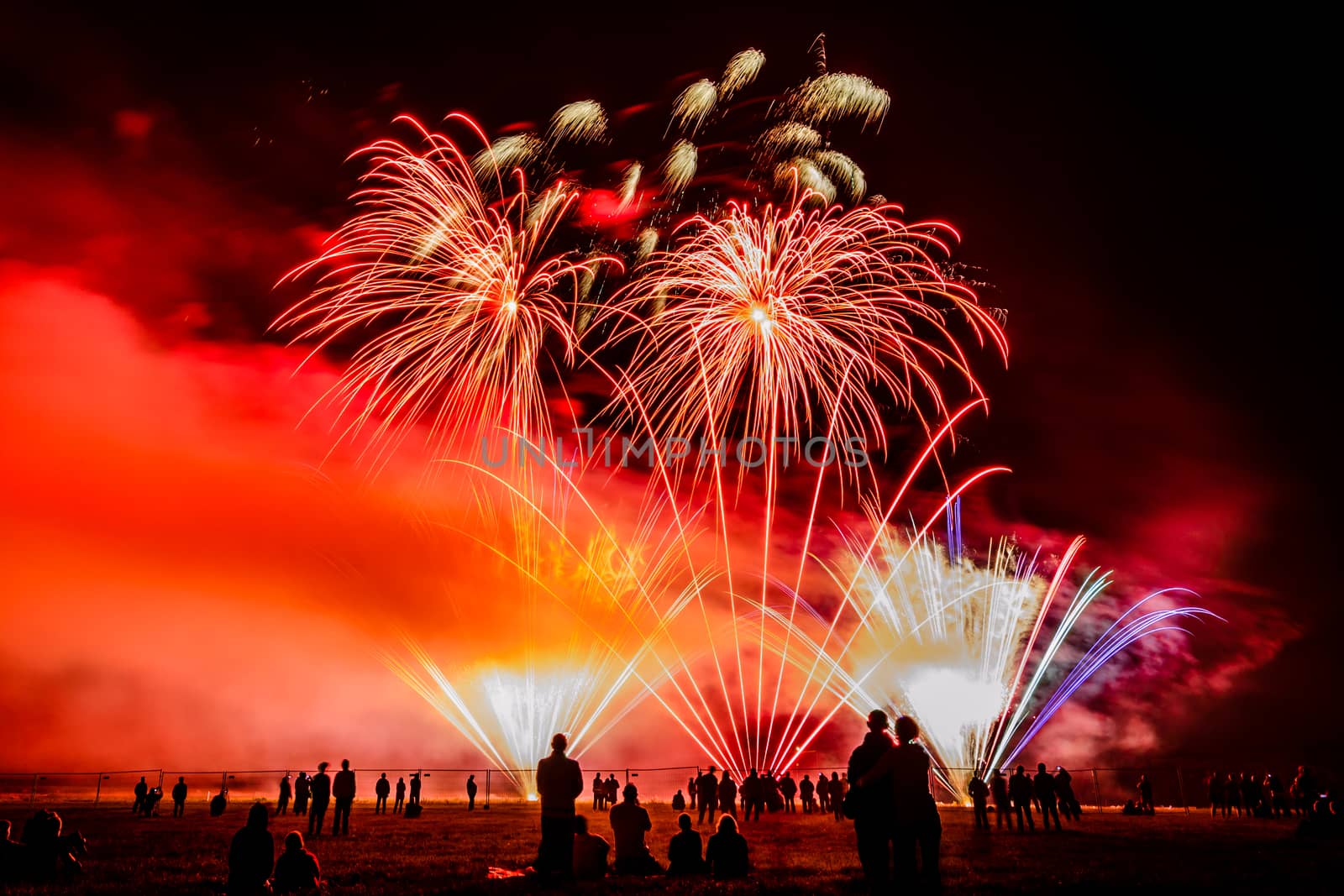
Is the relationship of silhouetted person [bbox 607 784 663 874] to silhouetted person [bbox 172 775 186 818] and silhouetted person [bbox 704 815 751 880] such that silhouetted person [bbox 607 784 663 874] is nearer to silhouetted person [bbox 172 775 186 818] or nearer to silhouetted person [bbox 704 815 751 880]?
silhouetted person [bbox 704 815 751 880]

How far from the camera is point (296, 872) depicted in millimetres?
10320

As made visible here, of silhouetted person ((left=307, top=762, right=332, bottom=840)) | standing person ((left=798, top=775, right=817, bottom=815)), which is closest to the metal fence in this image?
standing person ((left=798, top=775, right=817, bottom=815))

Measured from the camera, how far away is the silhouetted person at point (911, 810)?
Answer: 8953 mm

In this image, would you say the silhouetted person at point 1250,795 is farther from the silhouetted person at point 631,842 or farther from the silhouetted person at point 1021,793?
the silhouetted person at point 631,842

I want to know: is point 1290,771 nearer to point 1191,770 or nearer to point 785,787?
point 1191,770

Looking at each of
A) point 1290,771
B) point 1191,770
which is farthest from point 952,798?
point 1290,771

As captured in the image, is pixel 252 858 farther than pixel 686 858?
No

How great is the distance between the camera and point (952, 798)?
1582 inches

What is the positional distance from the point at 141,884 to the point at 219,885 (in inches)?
42.8

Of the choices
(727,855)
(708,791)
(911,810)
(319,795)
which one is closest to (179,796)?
(319,795)

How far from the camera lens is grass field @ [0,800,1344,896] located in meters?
11.2

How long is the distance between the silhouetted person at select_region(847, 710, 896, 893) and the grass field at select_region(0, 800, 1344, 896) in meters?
1.38

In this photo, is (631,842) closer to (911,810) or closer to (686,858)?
(686,858)

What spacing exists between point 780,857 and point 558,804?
5895 mm
